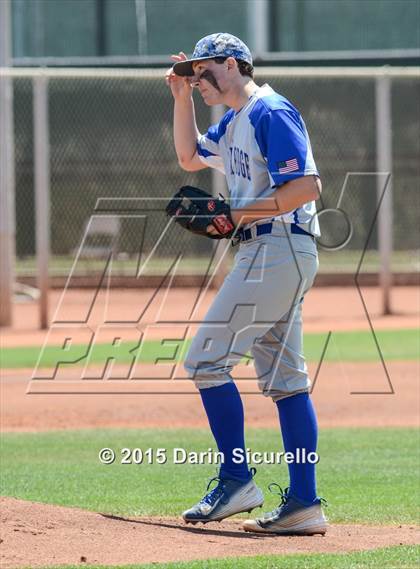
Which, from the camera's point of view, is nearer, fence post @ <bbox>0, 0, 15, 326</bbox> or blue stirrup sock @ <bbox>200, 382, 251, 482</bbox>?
blue stirrup sock @ <bbox>200, 382, 251, 482</bbox>

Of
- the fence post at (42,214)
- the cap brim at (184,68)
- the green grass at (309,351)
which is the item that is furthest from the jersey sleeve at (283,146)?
the fence post at (42,214)

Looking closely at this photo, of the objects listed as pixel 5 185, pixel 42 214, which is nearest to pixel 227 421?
pixel 42 214

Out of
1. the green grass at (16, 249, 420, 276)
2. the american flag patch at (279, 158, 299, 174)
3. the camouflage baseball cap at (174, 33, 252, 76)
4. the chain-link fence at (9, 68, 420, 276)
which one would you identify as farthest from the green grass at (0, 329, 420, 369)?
the american flag patch at (279, 158, 299, 174)

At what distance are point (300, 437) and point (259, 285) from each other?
74cm

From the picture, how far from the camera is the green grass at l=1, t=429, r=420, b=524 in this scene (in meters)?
6.27

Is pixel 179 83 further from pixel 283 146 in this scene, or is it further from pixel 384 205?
pixel 384 205

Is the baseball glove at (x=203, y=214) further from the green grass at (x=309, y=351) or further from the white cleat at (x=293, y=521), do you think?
the green grass at (x=309, y=351)

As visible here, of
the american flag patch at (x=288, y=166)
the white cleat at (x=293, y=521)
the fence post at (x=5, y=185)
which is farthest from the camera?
the fence post at (x=5, y=185)

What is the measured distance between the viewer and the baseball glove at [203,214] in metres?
5.26

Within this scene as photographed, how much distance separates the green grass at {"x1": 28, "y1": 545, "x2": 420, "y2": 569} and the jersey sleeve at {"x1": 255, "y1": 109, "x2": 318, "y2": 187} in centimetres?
156

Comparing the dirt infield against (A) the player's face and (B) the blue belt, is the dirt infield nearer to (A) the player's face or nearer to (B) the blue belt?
(B) the blue belt

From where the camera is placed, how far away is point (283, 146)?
507 cm

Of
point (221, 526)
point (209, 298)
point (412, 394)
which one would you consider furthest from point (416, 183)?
point (221, 526)

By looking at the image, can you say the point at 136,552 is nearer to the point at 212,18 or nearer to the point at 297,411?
the point at 297,411
